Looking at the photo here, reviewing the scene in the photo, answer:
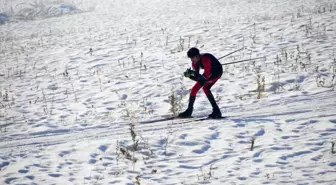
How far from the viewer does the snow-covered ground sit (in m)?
5.43

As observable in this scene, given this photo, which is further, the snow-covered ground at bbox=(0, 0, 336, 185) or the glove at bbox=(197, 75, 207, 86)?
the glove at bbox=(197, 75, 207, 86)

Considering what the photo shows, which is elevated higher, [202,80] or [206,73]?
[206,73]

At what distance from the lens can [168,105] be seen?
877 centimetres

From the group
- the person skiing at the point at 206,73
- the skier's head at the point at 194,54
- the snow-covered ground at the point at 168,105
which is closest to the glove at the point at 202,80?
the person skiing at the point at 206,73

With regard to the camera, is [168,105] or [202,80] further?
[168,105]

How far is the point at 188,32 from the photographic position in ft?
51.5

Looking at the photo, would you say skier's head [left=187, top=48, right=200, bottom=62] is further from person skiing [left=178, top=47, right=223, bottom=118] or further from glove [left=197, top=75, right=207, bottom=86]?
glove [left=197, top=75, right=207, bottom=86]

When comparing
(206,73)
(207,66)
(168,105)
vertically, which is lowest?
(168,105)

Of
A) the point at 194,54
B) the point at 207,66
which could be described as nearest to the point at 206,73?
the point at 207,66

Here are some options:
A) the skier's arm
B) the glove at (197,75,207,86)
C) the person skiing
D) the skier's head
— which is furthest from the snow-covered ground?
the skier's head

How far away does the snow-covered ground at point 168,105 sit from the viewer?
5.43 m

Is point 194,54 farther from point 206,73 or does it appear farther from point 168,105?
point 168,105

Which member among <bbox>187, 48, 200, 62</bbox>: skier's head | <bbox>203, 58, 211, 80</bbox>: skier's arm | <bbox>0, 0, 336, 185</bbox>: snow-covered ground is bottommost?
<bbox>0, 0, 336, 185</bbox>: snow-covered ground

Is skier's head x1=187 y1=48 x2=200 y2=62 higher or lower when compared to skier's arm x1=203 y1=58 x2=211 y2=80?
higher
